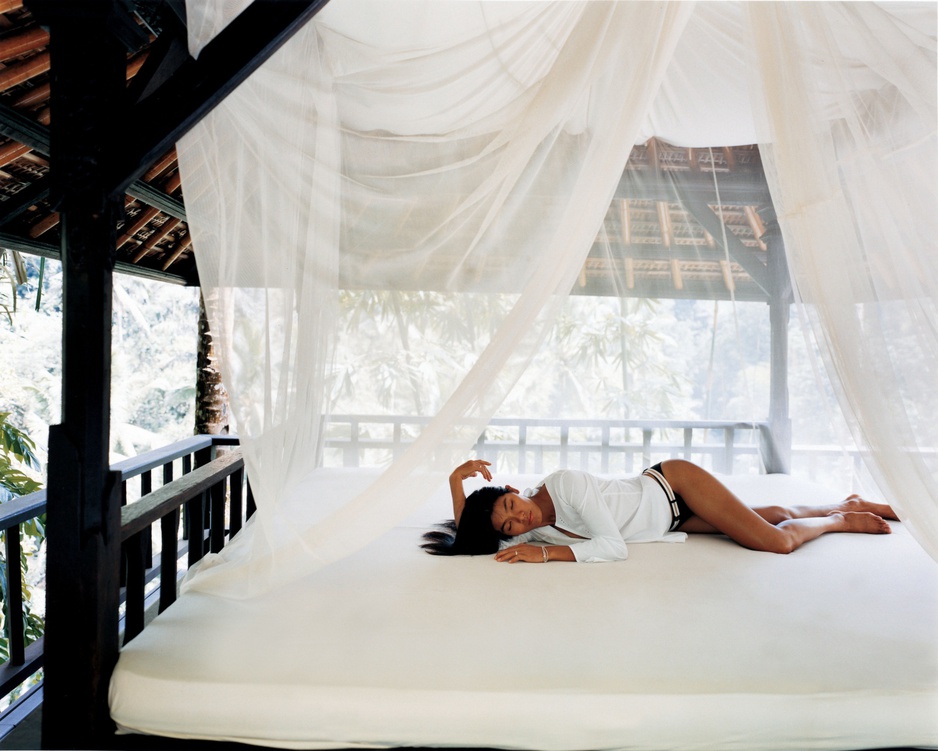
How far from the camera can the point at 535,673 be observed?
1.45 m

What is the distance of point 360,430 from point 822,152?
1386 millimetres

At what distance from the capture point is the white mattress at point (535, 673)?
1.41m

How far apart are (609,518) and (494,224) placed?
1.06m

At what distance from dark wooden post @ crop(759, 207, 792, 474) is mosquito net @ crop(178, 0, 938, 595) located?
1.23 ft

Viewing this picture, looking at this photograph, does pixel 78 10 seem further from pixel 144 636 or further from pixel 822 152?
pixel 822 152

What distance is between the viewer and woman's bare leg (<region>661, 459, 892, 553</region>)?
2.26 m

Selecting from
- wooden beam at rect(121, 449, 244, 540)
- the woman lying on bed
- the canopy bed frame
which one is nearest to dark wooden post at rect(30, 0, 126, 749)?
the canopy bed frame

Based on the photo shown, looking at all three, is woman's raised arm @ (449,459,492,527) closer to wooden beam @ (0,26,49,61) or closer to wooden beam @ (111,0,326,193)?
wooden beam @ (111,0,326,193)

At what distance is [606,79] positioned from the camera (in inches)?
68.1

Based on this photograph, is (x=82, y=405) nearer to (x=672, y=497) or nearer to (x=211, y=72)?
(x=211, y=72)

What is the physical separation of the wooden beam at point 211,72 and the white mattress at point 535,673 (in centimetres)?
113

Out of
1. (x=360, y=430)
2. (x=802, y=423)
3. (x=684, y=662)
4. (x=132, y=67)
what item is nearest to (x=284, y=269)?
(x=360, y=430)

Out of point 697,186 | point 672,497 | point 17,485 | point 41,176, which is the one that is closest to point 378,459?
point 672,497

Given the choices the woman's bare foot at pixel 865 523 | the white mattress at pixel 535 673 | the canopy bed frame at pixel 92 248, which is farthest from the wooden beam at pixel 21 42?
the woman's bare foot at pixel 865 523
